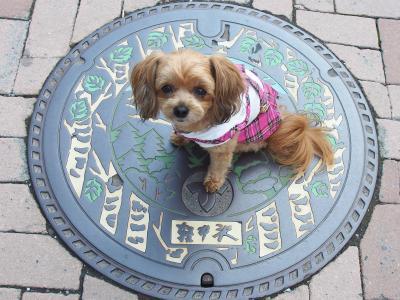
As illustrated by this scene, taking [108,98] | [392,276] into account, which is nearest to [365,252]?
[392,276]

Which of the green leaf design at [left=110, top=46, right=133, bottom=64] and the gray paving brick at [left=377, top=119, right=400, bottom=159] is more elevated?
the green leaf design at [left=110, top=46, right=133, bottom=64]

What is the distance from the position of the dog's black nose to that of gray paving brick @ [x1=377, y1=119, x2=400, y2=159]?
1097 mm

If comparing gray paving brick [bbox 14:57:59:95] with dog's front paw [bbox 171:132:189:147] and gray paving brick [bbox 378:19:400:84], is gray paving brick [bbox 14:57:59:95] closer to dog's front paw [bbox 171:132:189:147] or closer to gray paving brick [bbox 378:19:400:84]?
dog's front paw [bbox 171:132:189:147]

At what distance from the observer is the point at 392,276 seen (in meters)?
2.07

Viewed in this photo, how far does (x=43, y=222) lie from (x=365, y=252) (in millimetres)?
1379

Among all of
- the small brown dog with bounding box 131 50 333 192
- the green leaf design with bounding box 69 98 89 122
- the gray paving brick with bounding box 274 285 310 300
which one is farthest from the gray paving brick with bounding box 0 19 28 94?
the gray paving brick with bounding box 274 285 310 300

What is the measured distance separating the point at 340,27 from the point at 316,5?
19 centimetres

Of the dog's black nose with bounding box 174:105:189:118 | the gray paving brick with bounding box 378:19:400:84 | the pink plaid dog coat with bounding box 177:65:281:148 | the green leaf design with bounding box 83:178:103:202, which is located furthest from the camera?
the gray paving brick with bounding box 378:19:400:84

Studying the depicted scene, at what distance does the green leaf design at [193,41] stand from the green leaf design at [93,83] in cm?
47

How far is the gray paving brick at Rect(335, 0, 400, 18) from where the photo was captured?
9.21ft

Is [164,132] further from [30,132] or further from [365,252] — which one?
[365,252]

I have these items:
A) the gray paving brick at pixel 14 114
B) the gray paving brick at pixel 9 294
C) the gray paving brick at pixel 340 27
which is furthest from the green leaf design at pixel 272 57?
the gray paving brick at pixel 9 294

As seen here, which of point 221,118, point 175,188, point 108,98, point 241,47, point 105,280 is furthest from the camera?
point 241,47

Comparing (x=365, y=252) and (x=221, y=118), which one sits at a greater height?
(x=221, y=118)
